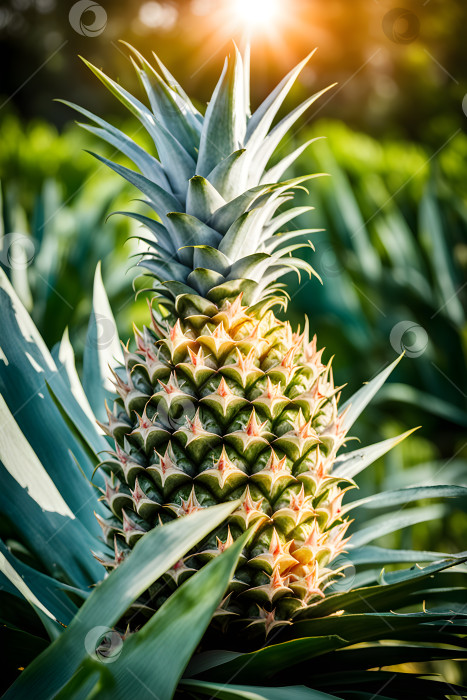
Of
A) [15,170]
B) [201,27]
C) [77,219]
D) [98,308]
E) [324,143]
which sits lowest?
[98,308]

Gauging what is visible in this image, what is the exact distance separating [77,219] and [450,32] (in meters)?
9.51

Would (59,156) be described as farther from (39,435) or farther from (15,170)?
(39,435)

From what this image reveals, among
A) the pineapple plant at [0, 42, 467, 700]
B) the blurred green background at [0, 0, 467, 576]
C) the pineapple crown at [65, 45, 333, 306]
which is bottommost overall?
the pineapple plant at [0, 42, 467, 700]

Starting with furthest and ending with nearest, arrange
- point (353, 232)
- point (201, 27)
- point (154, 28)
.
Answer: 1. point (154, 28)
2. point (201, 27)
3. point (353, 232)

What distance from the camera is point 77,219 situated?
89.0 inches

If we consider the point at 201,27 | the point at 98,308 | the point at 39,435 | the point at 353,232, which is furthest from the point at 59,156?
the point at 201,27

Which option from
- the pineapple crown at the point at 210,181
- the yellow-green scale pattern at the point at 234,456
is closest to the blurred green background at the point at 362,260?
the pineapple crown at the point at 210,181

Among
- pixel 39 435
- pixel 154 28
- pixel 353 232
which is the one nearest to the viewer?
pixel 39 435

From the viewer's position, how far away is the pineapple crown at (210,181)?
2.60 feet

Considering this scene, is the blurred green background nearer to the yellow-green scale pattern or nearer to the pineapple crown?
the pineapple crown

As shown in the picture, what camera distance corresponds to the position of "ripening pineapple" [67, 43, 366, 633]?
0.76 m

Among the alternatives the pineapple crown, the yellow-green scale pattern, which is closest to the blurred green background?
the pineapple crown

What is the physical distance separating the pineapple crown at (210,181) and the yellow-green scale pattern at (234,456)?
0.20 ft

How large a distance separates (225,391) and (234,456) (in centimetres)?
9
